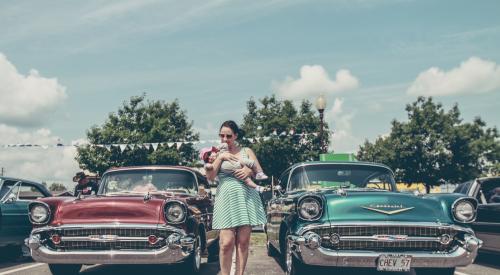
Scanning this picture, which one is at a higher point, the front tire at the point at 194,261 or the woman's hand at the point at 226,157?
the woman's hand at the point at 226,157

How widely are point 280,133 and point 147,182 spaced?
32550 mm

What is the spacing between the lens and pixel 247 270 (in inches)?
296

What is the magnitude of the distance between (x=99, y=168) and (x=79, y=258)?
32983mm

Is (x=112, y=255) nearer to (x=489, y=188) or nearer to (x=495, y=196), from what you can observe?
(x=495, y=196)

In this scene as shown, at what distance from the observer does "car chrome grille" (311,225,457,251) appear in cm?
547

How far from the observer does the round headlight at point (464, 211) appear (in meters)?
5.89

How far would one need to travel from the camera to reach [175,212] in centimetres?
618

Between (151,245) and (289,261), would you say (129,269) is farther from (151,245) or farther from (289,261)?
(289,261)

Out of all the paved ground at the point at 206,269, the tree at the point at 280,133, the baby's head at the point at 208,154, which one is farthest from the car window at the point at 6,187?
the tree at the point at 280,133

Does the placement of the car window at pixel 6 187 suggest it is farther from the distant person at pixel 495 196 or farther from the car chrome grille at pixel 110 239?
the distant person at pixel 495 196

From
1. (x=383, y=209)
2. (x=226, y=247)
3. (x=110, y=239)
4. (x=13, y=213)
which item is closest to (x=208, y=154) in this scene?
(x=226, y=247)

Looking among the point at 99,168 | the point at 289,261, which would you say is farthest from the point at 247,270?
the point at 99,168

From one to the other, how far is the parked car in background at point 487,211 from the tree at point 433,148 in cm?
3294

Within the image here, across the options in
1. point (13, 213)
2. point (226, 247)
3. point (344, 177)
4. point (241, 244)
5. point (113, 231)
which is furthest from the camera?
point (13, 213)
